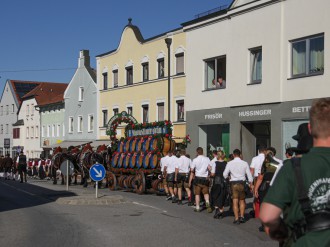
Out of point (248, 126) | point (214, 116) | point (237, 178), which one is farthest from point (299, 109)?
point (237, 178)

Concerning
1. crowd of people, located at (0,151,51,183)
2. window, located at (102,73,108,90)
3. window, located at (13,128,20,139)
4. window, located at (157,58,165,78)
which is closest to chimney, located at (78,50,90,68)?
window, located at (102,73,108,90)

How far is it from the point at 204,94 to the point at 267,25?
218 inches

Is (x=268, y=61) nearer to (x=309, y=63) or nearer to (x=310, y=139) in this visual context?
(x=309, y=63)

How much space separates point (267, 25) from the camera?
22438mm

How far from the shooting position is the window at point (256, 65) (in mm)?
23203

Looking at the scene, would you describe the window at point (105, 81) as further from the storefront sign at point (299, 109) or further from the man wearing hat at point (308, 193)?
the man wearing hat at point (308, 193)

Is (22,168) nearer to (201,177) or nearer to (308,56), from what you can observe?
(308,56)

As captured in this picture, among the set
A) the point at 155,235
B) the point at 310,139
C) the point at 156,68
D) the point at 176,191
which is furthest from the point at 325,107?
the point at 156,68

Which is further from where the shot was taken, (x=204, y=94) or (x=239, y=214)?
(x=204, y=94)

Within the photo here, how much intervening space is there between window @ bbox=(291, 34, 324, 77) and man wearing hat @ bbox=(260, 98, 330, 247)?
17.5 m

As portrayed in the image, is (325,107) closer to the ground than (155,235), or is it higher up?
higher up

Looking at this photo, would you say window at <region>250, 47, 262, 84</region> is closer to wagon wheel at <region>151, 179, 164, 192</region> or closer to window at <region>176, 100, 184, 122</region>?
wagon wheel at <region>151, 179, 164, 192</region>

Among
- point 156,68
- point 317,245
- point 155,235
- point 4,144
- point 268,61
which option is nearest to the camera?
point 317,245

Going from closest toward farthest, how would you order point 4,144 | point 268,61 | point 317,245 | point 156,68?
point 317,245, point 268,61, point 156,68, point 4,144
